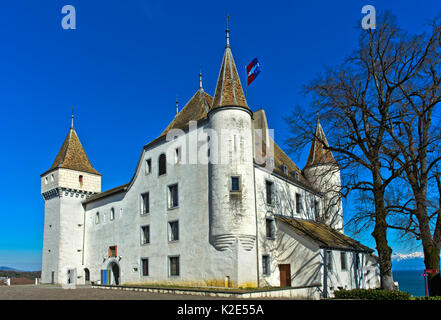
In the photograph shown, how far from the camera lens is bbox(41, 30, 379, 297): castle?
27.3 metres

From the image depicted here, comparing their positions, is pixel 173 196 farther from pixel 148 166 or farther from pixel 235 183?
pixel 235 183

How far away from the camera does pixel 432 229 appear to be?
867 inches

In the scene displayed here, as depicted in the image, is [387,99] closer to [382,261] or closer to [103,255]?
[382,261]

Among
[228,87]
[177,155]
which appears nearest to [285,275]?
[177,155]

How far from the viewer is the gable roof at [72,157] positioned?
44906 millimetres

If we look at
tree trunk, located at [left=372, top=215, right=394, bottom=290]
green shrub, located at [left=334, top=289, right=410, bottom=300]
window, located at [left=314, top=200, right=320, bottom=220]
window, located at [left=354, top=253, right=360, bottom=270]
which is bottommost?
green shrub, located at [left=334, top=289, right=410, bottom=300]

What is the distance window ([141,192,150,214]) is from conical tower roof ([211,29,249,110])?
33.5ft

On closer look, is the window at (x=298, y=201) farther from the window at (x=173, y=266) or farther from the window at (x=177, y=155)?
the window at (x=173, y=266)

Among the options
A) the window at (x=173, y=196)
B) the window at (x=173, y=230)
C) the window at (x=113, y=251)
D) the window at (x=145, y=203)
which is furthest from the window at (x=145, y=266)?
the window at (x=173, y=196)

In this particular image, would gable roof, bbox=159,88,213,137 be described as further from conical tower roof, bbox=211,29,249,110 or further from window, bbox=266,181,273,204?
window, bbox=266,181,273,204

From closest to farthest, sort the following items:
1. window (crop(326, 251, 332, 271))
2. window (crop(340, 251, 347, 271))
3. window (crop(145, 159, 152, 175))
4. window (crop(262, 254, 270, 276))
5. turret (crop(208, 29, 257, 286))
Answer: turret (crop(208, 29, 257, 286)), window (crop(262, 254, 270, 276)), window (crop(326, 251, 332, 271)), window (crop(340, 251, 347, 271)), window (crop(145, 159, 152, 175))

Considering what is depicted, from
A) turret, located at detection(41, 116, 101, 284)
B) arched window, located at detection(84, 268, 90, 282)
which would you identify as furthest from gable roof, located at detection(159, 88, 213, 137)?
arched window, located at detection(84, 268, 90, 282)

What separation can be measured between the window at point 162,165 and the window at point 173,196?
158 centimetres

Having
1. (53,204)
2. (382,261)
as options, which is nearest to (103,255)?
(53,204)
